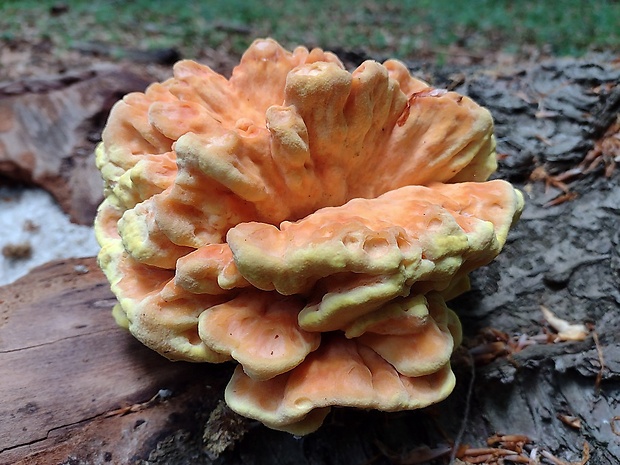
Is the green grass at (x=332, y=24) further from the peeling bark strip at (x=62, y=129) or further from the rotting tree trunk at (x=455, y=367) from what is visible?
the rotting tree trunk at (x=455, y=367)

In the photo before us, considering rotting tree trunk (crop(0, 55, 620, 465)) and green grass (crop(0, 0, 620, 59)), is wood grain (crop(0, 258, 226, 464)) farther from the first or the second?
green grass (crop(0, 0, 620, 59))

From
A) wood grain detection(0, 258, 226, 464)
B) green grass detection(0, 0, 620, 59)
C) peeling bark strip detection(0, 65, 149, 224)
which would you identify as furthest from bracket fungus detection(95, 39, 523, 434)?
green grass detection(0, 0, 620, 59)

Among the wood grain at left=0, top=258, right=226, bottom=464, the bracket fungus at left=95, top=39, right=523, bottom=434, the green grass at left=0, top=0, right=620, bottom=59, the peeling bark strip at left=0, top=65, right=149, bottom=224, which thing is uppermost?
the bracket fungus at left=95, top=39, right=523, bottom=434

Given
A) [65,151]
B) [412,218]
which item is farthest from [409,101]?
[65,151]

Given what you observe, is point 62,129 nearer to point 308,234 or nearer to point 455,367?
point 308,234

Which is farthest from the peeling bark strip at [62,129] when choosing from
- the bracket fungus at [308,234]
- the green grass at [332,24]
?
the green grass at [332,24]
